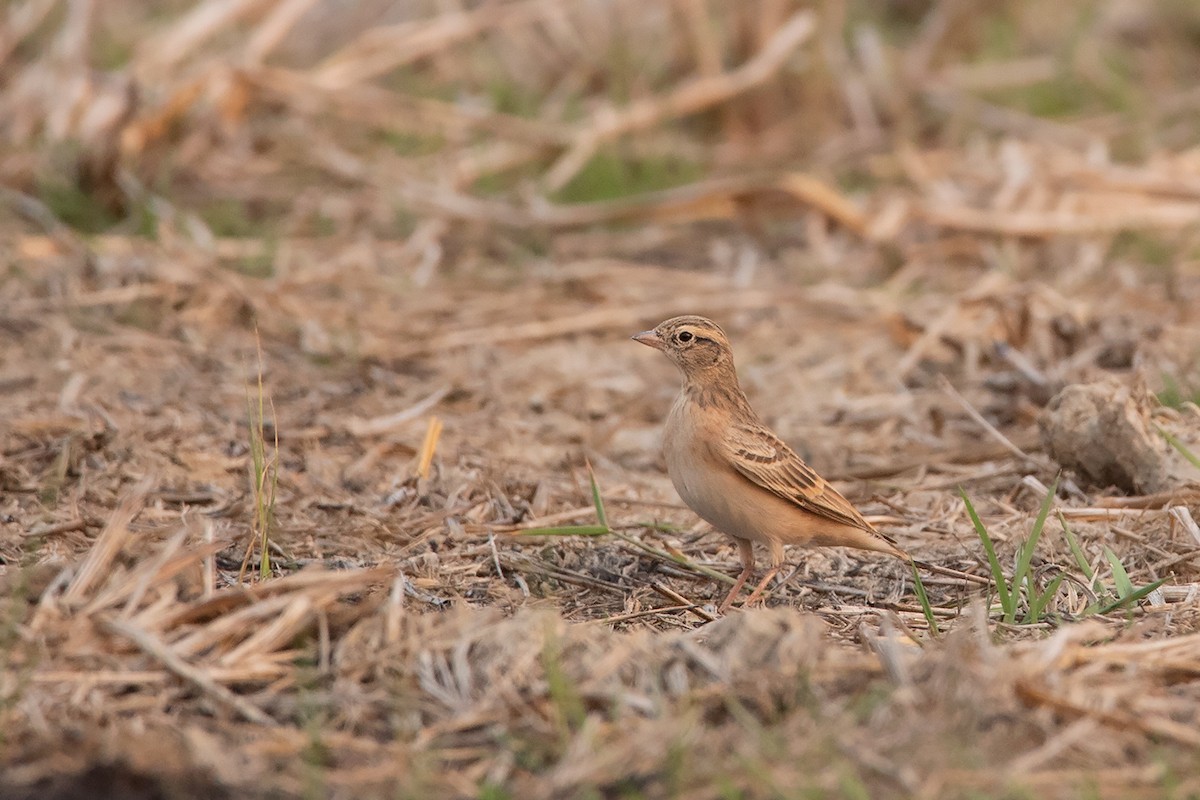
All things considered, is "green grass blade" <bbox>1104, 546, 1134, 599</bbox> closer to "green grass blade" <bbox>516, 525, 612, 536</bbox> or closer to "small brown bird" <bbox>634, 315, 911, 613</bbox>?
"small brown bird" <bbox>634, 315, 911, 613</bbox>

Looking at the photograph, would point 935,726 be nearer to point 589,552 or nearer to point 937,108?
point 589,552

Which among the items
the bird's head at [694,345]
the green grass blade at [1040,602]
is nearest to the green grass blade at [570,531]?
the bird's head at [694,345]

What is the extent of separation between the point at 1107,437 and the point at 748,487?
5.03 feet

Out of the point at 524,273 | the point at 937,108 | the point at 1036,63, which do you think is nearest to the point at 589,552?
the point at 524,273

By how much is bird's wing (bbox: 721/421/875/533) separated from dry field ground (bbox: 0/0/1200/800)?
27 centimetres

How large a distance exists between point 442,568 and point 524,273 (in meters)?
4.52

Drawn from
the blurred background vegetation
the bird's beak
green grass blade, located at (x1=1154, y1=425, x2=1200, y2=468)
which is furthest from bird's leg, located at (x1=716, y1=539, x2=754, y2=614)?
the blurred background vegetation

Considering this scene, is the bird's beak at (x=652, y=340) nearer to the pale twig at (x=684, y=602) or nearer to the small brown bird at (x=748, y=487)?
the small brown bird at (x=748, y=487)

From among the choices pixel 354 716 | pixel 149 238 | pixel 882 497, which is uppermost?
pixel 149 238

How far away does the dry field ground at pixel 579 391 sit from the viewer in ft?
11.5

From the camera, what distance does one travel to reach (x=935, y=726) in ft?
11.1

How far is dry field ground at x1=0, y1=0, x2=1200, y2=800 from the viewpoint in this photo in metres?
3.51

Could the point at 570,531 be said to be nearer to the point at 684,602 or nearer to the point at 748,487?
the point at 684,602

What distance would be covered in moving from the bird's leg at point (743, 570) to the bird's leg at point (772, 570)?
0.05 metres
